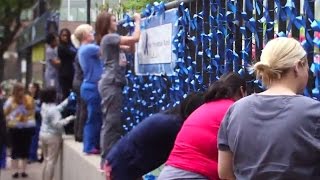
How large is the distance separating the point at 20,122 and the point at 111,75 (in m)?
6.46

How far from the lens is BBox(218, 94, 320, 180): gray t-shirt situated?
2756 millimetres

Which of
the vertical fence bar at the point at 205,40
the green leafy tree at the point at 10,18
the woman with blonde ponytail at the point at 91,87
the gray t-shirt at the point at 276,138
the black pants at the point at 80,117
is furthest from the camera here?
the green leafy tree at the point at 10,18

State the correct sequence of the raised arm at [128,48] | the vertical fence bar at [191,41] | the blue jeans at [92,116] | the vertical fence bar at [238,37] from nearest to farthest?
the vertical fence bar at [238,37] < the vertical fence bar at [191,41] < the raised arm at [128,48] < the blue jeans at [92,116]

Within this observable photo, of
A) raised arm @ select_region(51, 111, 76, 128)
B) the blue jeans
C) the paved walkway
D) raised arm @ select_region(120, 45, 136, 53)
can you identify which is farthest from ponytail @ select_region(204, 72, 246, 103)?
the paved walkway

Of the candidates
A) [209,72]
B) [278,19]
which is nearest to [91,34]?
[209,72]

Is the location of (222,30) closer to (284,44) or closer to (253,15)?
(253,15)

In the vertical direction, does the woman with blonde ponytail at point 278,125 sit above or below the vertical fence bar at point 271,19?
below

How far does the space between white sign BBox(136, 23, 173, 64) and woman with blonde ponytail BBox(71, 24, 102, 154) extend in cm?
75

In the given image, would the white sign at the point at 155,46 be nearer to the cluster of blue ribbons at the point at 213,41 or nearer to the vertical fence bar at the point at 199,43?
the cluster of blue ribbons at the point at 213,41

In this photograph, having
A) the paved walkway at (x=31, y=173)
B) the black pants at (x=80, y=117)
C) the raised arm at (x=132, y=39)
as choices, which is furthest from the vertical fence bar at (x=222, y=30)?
the paved walkway at (x=31, y=173)

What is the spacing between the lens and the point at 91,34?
8.35m

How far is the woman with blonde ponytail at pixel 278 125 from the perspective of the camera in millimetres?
2762

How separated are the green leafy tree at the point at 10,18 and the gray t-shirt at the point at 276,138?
29165 mm

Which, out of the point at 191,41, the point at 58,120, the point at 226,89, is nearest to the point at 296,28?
the point at 226,89
